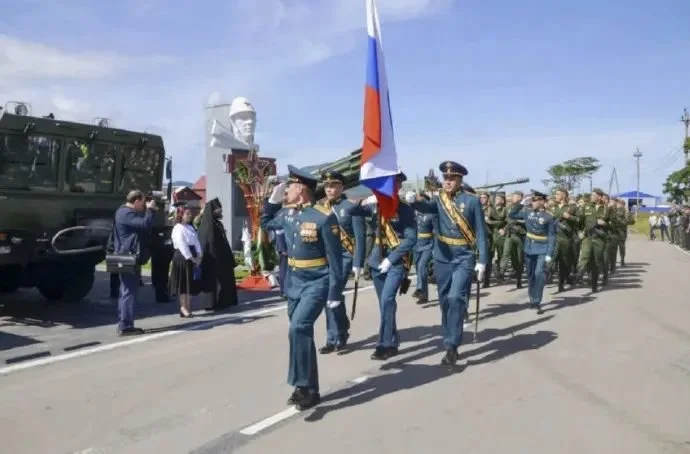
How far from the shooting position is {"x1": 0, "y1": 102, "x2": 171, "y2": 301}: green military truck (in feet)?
32.0

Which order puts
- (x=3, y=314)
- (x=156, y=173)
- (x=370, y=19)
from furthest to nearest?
(x=156, y=173)
(x=3, y=314)
(x=370, y=19)

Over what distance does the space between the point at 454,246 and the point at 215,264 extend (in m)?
4.95

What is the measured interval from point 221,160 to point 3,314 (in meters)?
9.92

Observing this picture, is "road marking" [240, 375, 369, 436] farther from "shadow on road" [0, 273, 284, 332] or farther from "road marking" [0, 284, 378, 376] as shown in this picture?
"shadow on road" [0, 273, 284, 332]

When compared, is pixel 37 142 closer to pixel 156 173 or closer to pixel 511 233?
pixel 156 173

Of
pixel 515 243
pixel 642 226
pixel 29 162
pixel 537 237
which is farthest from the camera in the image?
pixel 642 226

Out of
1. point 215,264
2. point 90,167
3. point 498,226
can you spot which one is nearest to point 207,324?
point 215,264

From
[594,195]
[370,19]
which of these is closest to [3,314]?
[370,19]

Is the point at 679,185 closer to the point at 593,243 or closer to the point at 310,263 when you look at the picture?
the point at 593,243

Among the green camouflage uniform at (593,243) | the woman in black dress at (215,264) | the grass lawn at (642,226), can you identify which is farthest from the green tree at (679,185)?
the woman in black dress at (215,264)

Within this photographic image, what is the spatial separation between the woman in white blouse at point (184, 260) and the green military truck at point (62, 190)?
1.08 metres

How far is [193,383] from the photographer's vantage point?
263 inches

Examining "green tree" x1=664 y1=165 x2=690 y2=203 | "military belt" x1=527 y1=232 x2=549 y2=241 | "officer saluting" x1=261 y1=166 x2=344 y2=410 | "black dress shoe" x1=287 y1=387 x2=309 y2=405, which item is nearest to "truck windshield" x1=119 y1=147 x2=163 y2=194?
"military belt" x1=527 y1=232 x2=549 y2=241

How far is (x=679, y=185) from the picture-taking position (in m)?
36.4
